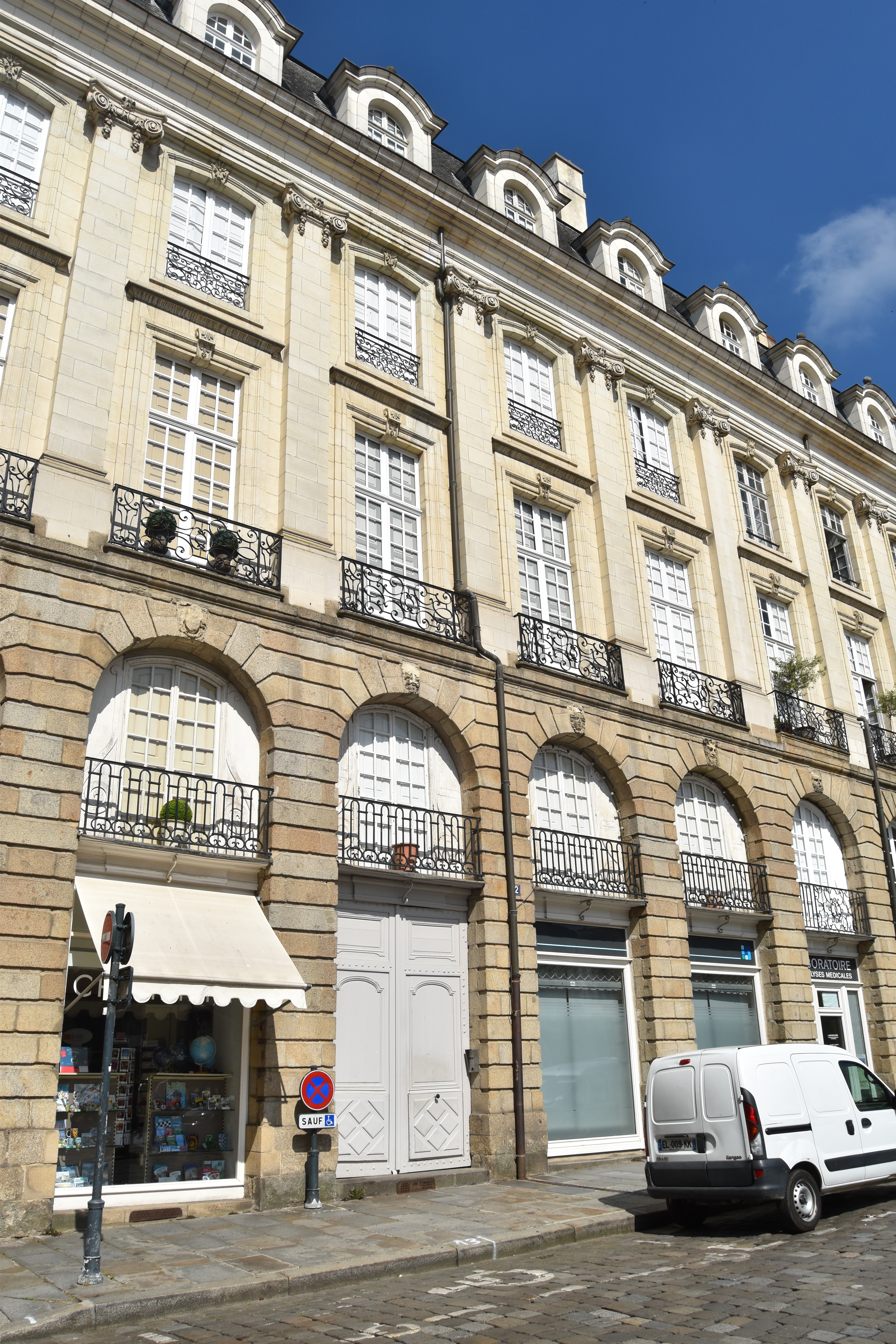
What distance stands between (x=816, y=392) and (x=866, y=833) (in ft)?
43.9

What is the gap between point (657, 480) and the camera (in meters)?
22.3

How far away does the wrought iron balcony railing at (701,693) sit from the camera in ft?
65.3

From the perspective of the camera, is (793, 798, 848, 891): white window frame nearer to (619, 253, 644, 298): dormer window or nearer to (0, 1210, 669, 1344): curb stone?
(0, 1210, 669, 1344): curb stone

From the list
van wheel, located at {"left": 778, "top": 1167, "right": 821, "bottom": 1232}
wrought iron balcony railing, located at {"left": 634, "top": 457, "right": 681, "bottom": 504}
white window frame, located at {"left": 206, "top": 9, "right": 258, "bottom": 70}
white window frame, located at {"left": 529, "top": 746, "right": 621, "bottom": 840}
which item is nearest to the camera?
van wheel, located at {"left": 778, "top": 1167, "right": 821, "bottom": 1232}

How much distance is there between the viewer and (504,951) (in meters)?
15.2

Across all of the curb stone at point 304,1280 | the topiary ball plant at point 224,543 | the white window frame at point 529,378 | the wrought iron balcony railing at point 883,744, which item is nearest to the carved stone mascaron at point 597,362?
the white window frame at point 529,378

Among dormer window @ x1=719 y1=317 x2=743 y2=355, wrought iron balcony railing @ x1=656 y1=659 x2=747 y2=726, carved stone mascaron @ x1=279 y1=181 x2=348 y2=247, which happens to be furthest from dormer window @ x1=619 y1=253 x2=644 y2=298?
wrought iron balcony railing @ x1=656 y1=659 x2=747 y2=726

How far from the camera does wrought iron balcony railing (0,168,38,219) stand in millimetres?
14148

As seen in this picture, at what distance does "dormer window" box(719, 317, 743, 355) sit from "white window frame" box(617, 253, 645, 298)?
3.20m

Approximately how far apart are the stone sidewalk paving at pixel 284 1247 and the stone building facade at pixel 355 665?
806 millimetres

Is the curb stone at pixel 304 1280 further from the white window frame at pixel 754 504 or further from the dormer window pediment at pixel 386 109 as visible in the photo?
the dormer window pediment at pixel 386 109

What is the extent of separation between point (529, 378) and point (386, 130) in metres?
5.55

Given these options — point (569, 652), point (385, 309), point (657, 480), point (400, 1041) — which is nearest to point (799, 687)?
point (657, 480)

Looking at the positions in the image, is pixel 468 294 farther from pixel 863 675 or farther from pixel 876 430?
pixel 876 430
